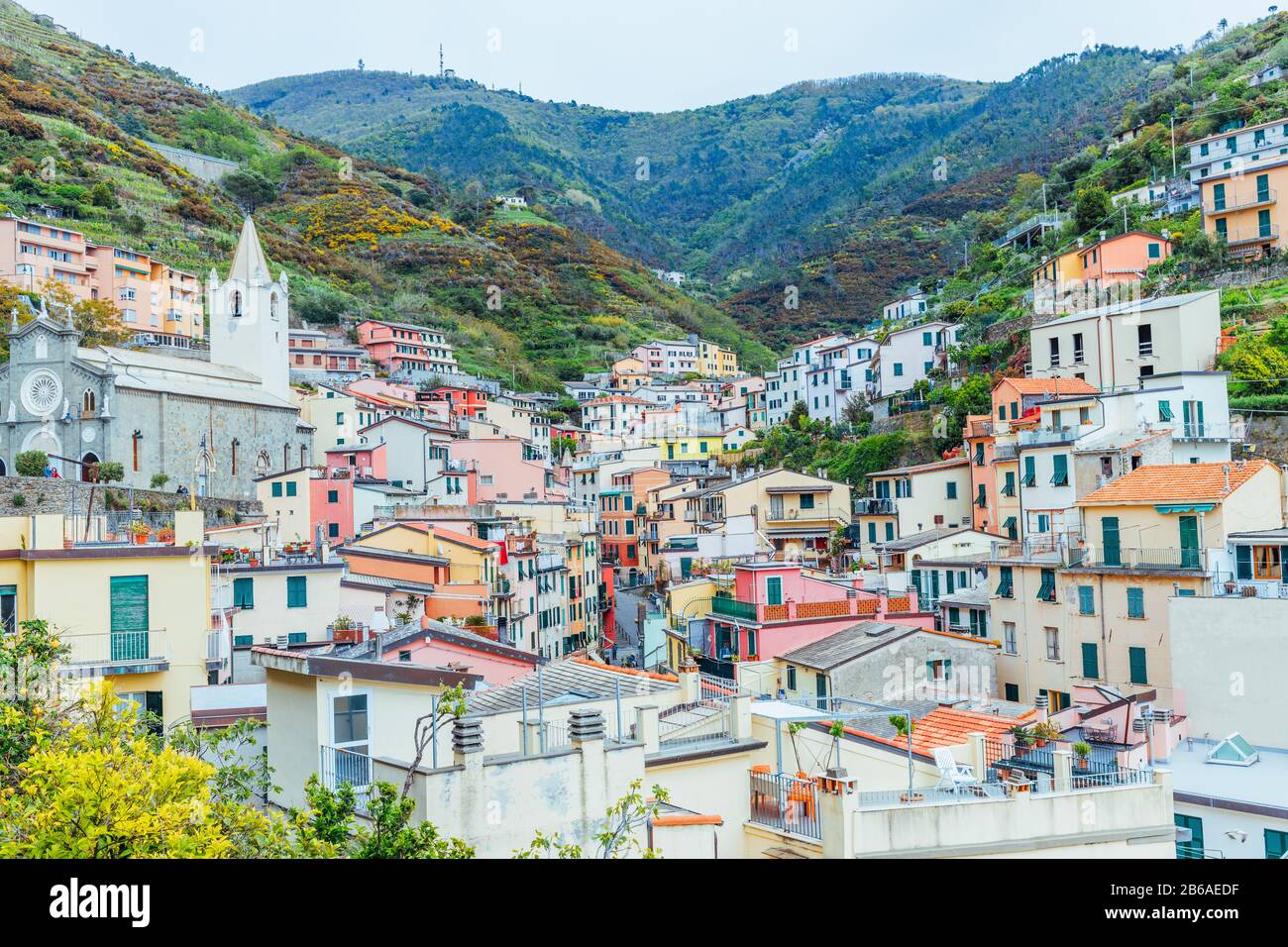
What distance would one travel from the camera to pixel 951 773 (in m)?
12.5

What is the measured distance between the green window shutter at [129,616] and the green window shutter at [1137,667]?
761 inches

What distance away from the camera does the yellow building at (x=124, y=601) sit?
17766mm

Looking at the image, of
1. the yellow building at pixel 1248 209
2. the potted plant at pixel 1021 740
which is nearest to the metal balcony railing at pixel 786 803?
the potted plant at pixel 1021 740

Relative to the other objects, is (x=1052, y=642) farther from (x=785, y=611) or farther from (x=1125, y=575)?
(x=785, y=611)

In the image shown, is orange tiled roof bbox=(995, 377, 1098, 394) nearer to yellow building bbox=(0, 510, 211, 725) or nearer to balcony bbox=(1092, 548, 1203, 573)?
balcony bbox=(1092, 548, 1203, 573)

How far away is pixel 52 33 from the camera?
15975 centimetres

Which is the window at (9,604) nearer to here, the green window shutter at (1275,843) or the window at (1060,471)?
the green window shutter at (1275,843)

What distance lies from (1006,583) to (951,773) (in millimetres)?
16553

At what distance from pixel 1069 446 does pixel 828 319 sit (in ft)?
328

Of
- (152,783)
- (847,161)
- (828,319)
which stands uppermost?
(847,161)

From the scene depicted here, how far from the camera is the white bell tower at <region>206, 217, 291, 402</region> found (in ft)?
211

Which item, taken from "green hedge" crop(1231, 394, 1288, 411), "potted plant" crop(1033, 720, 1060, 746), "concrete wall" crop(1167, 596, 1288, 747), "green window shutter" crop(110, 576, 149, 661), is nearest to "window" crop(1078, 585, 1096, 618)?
"concrete wall" crop(1167, 596, 1288, 747)
